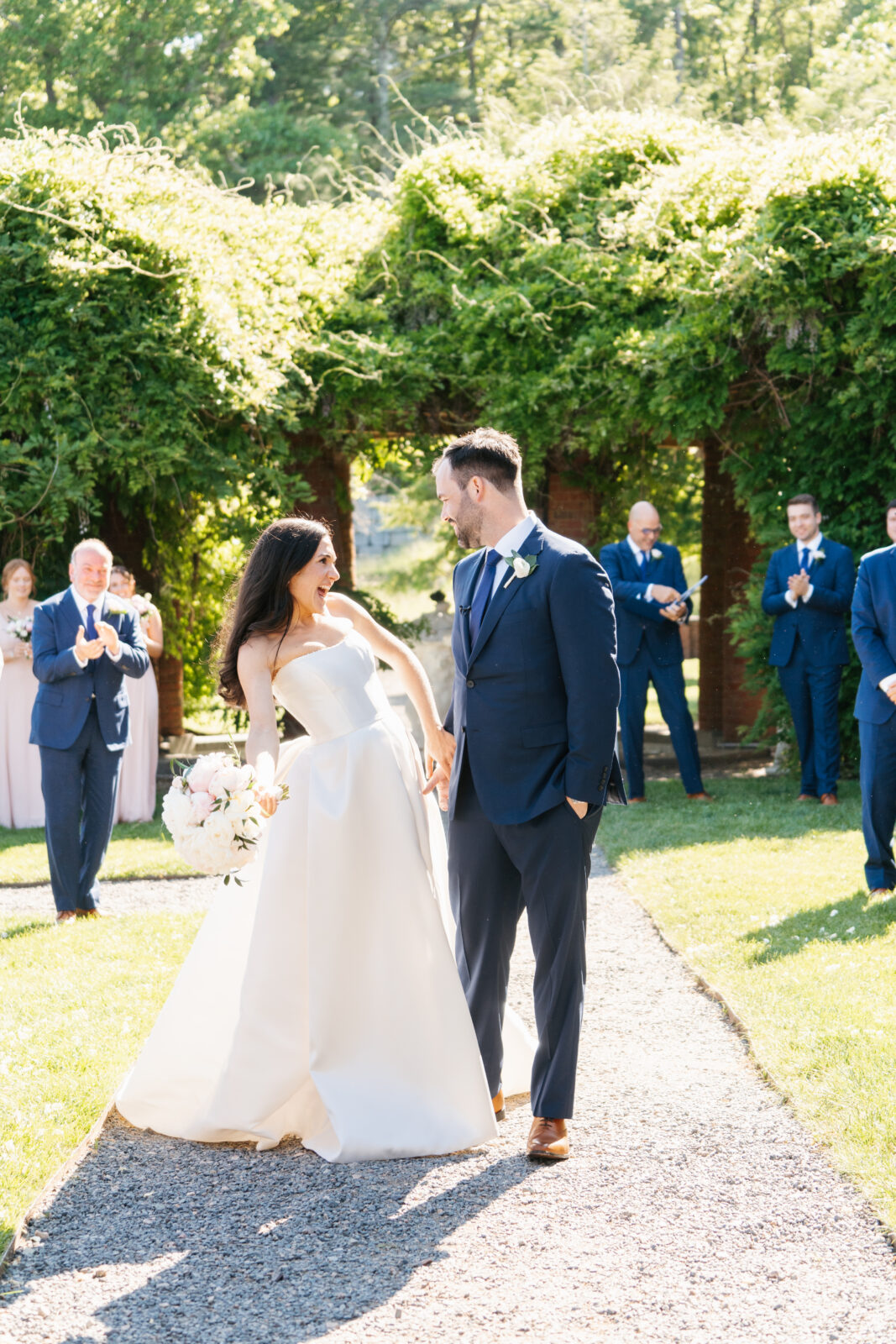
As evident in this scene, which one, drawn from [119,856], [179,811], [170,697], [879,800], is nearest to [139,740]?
[119,856]

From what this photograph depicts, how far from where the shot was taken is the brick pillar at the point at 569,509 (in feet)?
41.6

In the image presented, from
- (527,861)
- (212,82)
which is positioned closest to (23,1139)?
(527,861)

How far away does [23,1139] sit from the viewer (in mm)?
4090

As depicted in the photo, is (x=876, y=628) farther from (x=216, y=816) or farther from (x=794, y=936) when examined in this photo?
(x=216, y=816)

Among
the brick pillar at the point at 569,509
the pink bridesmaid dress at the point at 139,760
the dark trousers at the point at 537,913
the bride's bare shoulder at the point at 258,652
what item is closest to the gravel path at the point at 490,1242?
the dark trousers at the point at 537,913

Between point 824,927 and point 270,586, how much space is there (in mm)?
3458

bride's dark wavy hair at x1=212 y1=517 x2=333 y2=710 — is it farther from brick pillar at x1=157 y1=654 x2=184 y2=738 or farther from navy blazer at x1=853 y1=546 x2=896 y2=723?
brick pillar at x1=157 y1=654 x2=184 y2=738

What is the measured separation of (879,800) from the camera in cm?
687

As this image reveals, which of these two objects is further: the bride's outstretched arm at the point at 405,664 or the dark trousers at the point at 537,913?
the bride's outstretched arm at the point at 405,664

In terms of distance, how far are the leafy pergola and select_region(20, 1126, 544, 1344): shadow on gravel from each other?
24.7 feet

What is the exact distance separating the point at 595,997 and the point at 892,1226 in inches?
91.8

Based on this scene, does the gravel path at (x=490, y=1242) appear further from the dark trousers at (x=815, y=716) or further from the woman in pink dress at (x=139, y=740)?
the woman in pink dress at (x=139, y=740)

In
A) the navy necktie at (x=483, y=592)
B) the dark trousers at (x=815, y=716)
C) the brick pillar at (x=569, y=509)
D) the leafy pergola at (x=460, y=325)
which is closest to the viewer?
the navy necktie at (x=483, y=592)

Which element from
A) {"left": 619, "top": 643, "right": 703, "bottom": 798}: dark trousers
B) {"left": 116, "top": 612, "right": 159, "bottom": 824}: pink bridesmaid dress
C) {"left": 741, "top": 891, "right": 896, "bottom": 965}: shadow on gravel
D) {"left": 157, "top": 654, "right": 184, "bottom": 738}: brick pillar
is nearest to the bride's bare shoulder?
{"left": 741, "top": 891, "right": 896, "bottom": 965}: shadow on gravel
